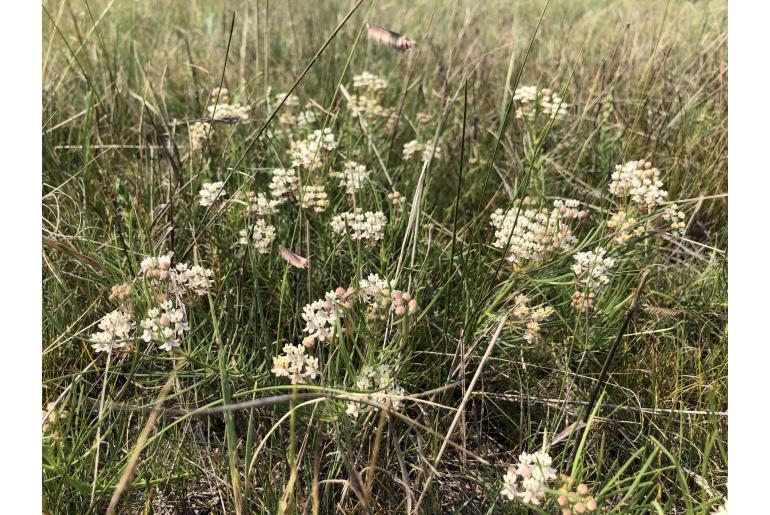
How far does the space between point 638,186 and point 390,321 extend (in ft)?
2.47

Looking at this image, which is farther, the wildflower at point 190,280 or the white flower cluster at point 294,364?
the wildflower at point 190,280

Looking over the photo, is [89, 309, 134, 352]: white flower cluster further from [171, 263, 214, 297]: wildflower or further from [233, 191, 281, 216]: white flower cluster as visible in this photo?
[233, 191, 281, 216]: white flower cluster

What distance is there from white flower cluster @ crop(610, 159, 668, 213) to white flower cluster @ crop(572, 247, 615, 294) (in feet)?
0.64

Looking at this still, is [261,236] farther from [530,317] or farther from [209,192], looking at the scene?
[530,317]

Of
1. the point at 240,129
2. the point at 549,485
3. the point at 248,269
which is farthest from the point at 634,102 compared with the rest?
the point at 549,485

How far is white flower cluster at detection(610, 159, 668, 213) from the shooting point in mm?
1731

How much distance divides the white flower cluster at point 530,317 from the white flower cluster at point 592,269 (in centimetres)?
12

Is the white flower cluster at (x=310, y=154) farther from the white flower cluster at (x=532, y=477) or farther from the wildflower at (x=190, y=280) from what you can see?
the white flower cluster at (x=532, y=477)

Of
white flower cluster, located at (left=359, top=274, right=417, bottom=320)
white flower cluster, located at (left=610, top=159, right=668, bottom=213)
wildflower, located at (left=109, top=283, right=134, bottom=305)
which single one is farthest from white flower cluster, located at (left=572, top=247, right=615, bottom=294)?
wildflower, located at (left=109, top=283, right=134, bottom=305)

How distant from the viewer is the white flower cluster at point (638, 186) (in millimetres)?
1731

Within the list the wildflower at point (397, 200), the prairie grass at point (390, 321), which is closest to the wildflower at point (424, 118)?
the prairie grass at point (390, 321)

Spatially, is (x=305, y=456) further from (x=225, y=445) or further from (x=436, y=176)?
(x=436, y=176)

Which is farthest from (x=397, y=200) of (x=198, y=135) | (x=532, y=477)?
(x=532, y=477)

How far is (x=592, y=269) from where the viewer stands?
1.60 m
